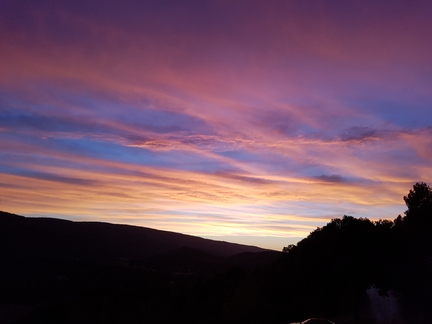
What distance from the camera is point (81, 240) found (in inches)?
4579

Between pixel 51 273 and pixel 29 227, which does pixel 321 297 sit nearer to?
pixel 51 273

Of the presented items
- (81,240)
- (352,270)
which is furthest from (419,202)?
(81,240)

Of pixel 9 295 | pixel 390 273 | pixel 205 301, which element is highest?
pixel 390 273

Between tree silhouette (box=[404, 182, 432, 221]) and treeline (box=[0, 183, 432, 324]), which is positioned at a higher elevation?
tree silhouette (box=[404, 182, 432, 221])

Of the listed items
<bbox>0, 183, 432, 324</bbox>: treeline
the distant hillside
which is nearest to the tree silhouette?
<bbox>0, 183, 432, 324</bbox>: treeline

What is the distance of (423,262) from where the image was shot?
85.0 feet

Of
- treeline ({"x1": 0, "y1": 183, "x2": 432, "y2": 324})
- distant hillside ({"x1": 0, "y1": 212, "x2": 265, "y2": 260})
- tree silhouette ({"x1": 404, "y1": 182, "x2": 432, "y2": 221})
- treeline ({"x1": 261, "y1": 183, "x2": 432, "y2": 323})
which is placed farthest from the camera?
distant hillside ({"x1": 0, "y1": 212, "x2": 265, "y2": 260})

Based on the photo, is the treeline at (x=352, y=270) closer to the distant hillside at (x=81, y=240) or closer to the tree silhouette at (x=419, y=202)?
the tree silhouette at (x=419, y=202)

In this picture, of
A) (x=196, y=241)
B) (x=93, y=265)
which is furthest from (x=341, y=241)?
(x=196, y=241)

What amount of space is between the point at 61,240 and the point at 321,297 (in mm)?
93222

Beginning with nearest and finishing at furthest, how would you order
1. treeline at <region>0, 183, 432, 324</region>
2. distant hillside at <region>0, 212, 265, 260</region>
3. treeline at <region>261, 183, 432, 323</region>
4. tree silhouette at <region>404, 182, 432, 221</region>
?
treeline at <region>0, 183, 432, 324</region> → treeline at <region>261, 183, 432, 323</region> → tree silhouette at <region>404, 182, 432, 221</region> → distant hillside at <region>0, 212, 265, 260</region>

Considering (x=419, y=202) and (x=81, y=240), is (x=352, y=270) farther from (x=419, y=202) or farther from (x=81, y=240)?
(x=81, y=240)

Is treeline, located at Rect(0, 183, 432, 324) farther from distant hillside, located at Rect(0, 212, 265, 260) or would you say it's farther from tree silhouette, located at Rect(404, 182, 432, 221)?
distant hillside, located at Rect(0, 212, 265, 260)

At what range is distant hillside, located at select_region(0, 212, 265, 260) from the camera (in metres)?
90.8
